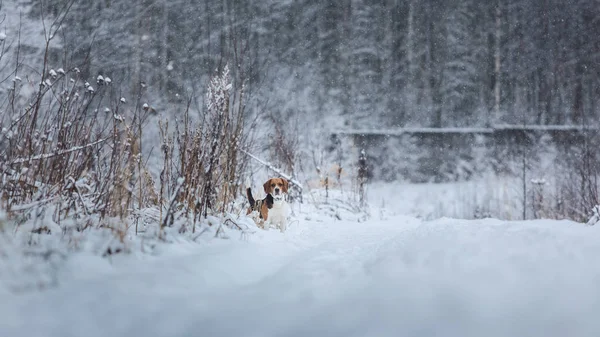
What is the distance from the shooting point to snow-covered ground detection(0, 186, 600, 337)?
37.4 inches

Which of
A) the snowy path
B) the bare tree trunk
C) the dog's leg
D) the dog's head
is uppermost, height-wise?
the bare tree trunk

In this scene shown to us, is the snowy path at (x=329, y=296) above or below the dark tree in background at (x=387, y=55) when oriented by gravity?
below

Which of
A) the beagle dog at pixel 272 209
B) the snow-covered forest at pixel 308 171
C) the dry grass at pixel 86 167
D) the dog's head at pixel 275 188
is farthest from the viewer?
the dog's head at pixel 275 188

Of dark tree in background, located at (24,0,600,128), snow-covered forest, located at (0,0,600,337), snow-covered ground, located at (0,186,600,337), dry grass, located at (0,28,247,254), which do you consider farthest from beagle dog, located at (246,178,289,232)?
dark tree in background, located at (24,0,600,128)

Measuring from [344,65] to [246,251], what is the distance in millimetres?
9293

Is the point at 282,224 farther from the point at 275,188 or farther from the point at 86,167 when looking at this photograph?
the point at 86,167

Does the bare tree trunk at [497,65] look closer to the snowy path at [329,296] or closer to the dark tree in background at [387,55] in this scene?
the dark tree in background at [387,55]

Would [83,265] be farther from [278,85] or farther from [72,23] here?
[72,23]

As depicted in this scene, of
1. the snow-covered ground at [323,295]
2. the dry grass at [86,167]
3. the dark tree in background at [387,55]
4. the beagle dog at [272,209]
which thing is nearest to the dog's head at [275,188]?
the beagle dog at [272,209]

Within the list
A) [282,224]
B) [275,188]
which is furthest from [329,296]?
[275,188]

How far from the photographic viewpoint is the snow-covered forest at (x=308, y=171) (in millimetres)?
1070

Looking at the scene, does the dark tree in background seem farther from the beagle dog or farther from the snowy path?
the snowy path

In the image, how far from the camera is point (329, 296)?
1.18 metres

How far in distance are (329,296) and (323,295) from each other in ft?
0.06
